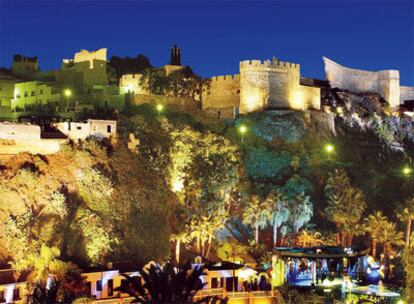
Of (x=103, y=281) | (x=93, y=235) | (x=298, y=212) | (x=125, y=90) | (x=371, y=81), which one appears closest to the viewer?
(x=103, y=281)

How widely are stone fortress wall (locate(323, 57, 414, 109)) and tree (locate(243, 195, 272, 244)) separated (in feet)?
79.2

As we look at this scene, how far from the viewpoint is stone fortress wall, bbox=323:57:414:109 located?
6738cm

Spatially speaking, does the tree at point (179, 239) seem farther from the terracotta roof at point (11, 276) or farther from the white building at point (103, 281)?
the terracotta roof at point (11, 276)

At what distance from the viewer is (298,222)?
156ft

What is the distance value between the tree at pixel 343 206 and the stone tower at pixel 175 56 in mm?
21419

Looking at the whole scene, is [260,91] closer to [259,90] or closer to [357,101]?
[259,90]

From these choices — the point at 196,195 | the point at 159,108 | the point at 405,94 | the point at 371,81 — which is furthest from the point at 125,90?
the point at 405,94

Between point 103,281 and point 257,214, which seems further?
point 257,214

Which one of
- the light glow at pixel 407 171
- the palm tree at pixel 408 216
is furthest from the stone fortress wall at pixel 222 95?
the palm tree at pixel 408 216

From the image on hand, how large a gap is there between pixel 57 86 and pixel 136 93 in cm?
652

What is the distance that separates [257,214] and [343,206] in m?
5.82

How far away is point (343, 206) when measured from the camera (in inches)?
1855

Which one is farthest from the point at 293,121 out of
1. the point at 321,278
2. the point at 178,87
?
the point at 321,278

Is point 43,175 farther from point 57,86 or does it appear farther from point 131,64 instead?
point 131,64
